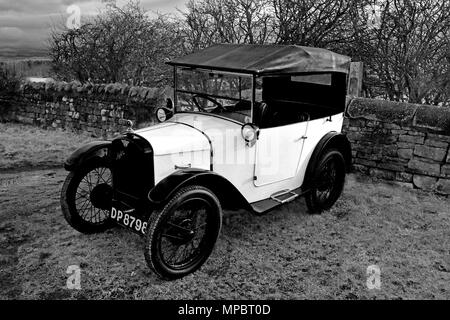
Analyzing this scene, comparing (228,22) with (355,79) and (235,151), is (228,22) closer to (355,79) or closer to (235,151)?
(355,79)

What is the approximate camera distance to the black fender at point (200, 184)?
9.50 ft

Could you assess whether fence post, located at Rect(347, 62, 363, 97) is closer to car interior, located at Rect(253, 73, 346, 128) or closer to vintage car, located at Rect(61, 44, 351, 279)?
car interior, located at Rect(253, 73, 346, 128)

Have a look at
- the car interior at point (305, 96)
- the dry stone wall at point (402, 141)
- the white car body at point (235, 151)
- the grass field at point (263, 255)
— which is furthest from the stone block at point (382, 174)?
the white car body at point (235, 151)

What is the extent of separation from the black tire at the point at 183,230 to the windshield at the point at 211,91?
3.47 ft

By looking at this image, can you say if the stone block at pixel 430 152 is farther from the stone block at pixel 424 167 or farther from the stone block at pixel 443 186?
the stone block at pixel 443 186

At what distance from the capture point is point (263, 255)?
357cm

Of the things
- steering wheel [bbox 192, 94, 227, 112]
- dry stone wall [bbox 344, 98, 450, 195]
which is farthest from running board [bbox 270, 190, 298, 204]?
dry stone wall [bbox 344, 98, 450, 195]

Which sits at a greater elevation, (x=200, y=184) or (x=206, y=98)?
(x=206, y=98)

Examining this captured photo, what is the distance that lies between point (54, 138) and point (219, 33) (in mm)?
4304

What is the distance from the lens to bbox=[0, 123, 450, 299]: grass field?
3051 mm

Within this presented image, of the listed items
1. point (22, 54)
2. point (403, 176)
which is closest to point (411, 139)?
point (403, 176)

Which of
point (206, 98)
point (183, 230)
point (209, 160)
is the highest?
point (206, 98)

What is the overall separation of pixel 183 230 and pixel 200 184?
1.30ft
